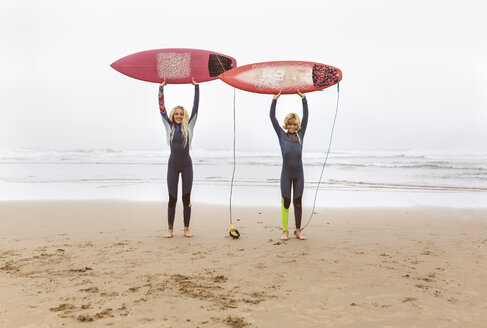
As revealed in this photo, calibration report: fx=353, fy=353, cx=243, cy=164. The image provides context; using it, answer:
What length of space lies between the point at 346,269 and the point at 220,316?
1.62 metres

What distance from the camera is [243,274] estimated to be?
3385mm

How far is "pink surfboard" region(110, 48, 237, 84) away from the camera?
5809mm

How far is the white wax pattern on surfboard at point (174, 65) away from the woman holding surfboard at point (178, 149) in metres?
0.67

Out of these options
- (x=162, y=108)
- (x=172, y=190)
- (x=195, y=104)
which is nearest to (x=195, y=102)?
(x=195, y=104)

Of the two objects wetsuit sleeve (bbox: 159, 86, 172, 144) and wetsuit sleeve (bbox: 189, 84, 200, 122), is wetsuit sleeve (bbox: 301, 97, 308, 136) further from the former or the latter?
wetsuit sleeve (bbox: 159, 86, 172, 144)

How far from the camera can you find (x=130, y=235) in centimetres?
514

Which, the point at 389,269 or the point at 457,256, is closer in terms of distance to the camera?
the point at 389,269

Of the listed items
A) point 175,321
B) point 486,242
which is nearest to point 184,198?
point 175,321

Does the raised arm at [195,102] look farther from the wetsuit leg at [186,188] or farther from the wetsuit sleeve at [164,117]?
the wetsuit leg at [186,188]

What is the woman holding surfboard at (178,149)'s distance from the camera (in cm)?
519

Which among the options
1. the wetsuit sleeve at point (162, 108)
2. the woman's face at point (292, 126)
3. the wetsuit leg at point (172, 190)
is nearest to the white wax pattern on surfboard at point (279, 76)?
the woman's face at point (292, 126)

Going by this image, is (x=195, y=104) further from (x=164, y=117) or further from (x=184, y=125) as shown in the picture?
(x=164, y=117)

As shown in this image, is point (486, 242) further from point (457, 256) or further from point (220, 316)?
point (220, 316)

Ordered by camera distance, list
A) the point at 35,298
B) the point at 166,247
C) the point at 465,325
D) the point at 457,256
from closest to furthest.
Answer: the point at 465,325 → the point at 35,298 → the point at 457,256 → the point at 166,247
